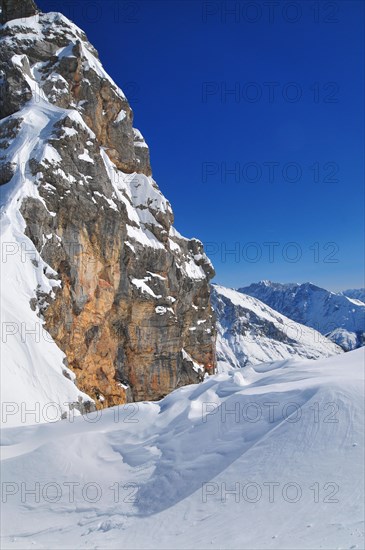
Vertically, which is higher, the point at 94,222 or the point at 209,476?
the point at 94,222

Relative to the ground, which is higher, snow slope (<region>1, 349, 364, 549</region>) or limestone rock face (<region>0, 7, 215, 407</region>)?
limestone rock face (<region>0, 7, 215, 407</region>)

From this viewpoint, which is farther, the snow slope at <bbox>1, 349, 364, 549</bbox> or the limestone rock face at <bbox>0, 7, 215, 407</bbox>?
the limestone rock face at <bbox>0, 7, 215, 407</bbox>

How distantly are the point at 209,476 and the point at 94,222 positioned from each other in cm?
3269

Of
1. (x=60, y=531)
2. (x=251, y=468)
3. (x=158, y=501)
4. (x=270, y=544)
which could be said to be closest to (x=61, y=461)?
(x=60, y=531)

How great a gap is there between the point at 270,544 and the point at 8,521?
16.0ft

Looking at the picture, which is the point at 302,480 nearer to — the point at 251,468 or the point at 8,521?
the point at 251,468

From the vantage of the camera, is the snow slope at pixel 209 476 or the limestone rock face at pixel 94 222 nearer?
the snow slope at pixel 209 476

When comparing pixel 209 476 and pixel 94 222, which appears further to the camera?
pixel 94 222

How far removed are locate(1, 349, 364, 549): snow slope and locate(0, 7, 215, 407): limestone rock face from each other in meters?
19.1

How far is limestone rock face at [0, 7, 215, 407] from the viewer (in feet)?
108

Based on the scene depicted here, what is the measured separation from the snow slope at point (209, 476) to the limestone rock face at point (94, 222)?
62.8 feet

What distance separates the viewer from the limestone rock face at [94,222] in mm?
33031

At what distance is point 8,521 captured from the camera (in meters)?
7.25

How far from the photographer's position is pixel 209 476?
7102 mm
